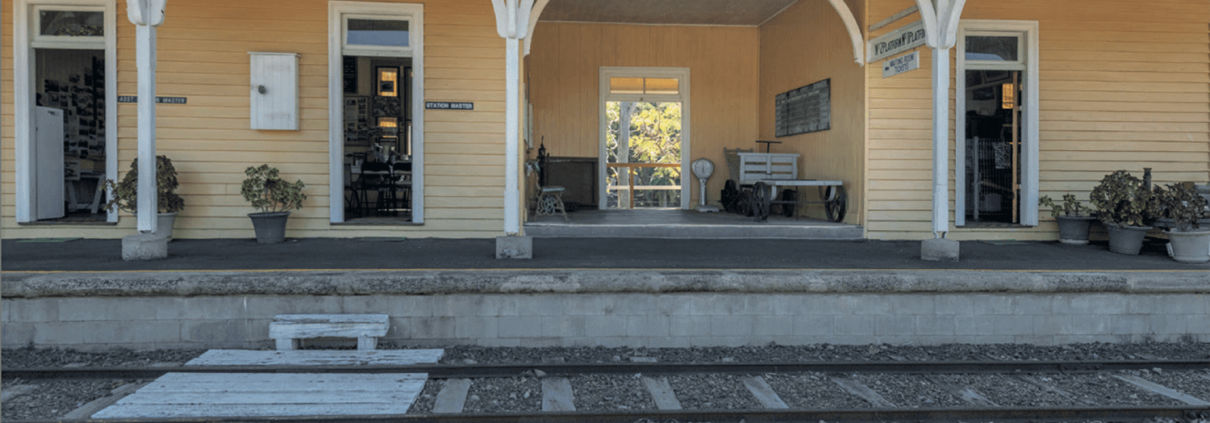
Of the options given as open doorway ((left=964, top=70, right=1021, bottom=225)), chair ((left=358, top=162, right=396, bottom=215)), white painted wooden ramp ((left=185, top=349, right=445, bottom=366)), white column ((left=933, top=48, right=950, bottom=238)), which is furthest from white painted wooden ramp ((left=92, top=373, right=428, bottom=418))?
open doorway ((left=964, top=70, right=1021, bottom=225))

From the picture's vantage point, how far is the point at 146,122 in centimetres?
634

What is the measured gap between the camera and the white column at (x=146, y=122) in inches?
249

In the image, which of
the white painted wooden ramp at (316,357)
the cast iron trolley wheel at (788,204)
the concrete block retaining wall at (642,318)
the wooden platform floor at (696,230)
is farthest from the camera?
the cast iron trolley wheel at (788,204)

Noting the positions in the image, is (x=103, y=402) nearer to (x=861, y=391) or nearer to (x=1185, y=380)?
(x=861, y=391)

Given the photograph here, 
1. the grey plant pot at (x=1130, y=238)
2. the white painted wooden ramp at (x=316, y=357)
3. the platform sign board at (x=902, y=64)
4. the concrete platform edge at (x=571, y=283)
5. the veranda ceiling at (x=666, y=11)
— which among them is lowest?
the white painted wooden ramp at (x=316, y=357)

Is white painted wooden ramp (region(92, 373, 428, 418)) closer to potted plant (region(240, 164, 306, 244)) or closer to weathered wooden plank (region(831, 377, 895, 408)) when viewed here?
weathered wooden plank (region(831, 377, 895, 408))

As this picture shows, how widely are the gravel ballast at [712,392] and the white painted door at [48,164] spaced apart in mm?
7387

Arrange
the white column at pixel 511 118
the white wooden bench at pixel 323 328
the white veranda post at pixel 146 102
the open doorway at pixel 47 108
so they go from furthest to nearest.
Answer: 1. the open doorway at pixel 47 108
2. the white column at pixel 511 118
3. the white veranda post at pixel 146 102
4. the white wooden bench at pixel 323 328

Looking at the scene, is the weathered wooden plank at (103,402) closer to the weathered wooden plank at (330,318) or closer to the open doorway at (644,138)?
the weathered wooden plank at (330,318)

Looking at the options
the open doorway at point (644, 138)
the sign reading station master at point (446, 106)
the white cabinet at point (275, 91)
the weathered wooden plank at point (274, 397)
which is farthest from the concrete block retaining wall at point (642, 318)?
the open doorway at point (644, 138)

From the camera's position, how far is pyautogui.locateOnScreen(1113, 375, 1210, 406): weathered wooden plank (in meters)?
4.15

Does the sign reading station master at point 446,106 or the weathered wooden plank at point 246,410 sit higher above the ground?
the sign reading station master at point 446,106

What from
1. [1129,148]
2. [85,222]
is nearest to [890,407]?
[1129,148]

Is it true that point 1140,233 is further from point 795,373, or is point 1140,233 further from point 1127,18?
point 795,373
